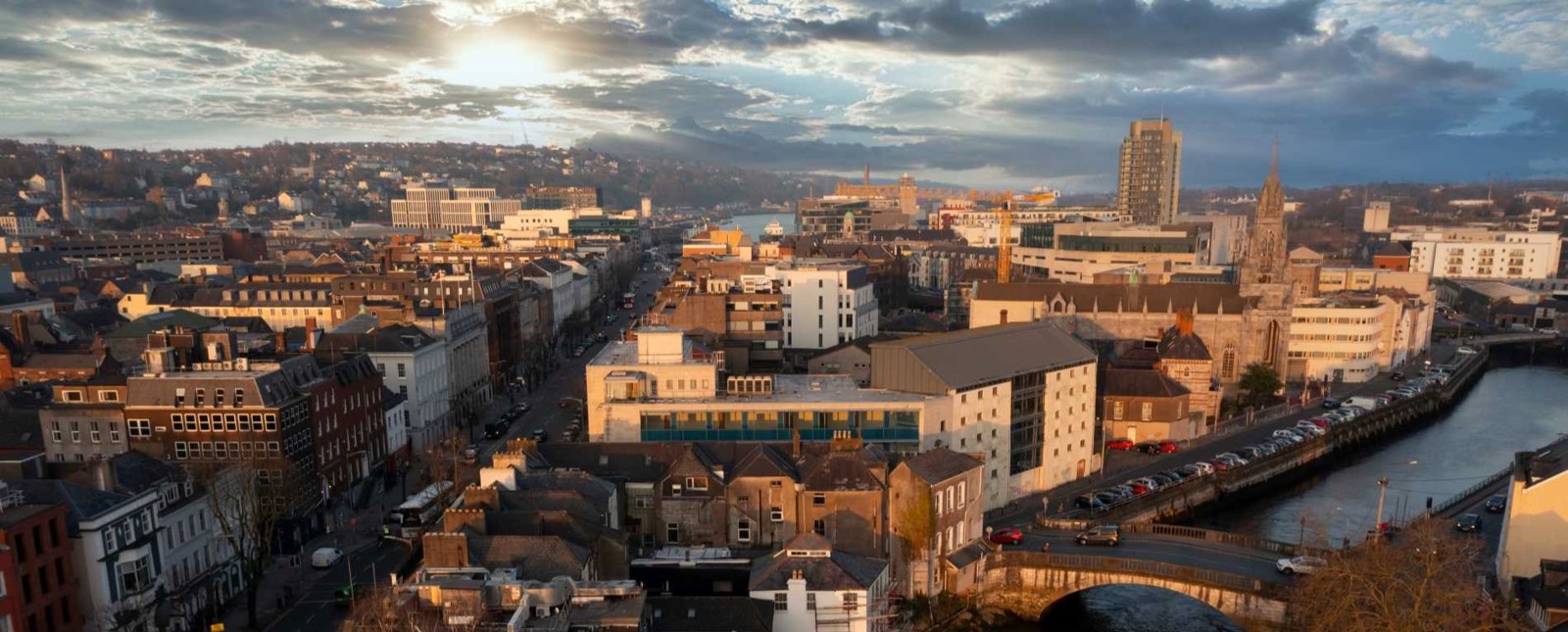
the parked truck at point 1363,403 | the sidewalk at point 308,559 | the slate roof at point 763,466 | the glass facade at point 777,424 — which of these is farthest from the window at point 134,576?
the parked truck at point 1363,403

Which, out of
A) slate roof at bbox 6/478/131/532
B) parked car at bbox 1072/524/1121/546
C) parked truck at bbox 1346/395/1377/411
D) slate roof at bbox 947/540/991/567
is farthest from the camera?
parked truck at bbox 1346/395/1377/411

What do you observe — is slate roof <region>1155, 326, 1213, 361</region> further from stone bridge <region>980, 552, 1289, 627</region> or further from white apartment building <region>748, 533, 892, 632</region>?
white apartment building <region>748, 533, 892, 632</region>

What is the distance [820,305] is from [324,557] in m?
51.7

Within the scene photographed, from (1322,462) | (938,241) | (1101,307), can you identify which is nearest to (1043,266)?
(938,241)

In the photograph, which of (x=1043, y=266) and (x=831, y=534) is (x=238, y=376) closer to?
(x=831, y=534)

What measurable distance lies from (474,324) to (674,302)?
18.8m

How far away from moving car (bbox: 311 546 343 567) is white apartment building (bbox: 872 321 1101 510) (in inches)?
1216

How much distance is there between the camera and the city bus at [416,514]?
160ft

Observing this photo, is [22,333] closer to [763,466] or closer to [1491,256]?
[763,466]

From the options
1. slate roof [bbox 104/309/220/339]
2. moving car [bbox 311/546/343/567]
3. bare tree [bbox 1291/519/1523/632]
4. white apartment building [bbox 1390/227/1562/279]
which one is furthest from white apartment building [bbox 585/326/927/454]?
white apartment building [bbox 1390/227/1562/279]

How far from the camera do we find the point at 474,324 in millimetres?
82625

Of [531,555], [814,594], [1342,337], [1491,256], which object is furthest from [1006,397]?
[1491,256]

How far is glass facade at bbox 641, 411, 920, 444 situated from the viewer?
50.5 metres

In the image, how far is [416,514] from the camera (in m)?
50.2
